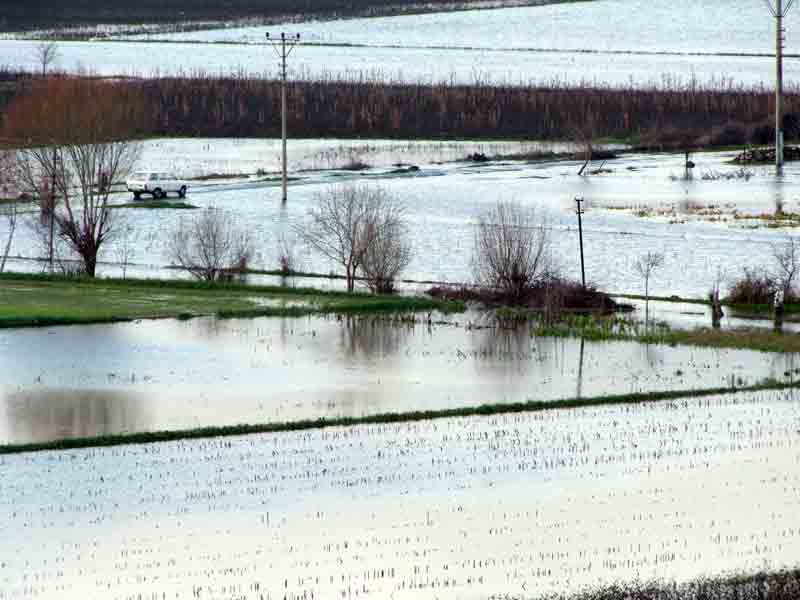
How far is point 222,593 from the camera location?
57.3ft

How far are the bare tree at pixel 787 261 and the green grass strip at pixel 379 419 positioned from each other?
30.9ft

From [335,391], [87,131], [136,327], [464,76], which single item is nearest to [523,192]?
[87,131]

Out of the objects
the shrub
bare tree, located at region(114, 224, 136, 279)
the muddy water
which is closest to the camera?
the muddy water

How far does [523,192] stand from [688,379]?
35.4m

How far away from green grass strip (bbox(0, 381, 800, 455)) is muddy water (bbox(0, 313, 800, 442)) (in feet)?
1.56

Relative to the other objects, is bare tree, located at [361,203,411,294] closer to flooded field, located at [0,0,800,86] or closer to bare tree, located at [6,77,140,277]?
bare tree, located at [6,77,140,277]

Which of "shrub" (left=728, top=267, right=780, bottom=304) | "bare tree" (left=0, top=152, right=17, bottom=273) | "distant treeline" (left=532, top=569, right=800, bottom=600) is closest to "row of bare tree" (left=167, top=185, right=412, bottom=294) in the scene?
"bare tree" (left=0, top=152, right=17, bottom=273)

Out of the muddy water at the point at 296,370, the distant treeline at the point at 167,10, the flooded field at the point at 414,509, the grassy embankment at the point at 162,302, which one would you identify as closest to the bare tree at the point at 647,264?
the grassy embankment at the point at 162,302

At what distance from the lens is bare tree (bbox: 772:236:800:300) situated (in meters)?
38.8

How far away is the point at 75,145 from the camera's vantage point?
162ft

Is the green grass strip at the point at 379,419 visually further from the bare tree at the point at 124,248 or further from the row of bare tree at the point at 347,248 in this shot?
the bare tree at the point at 124,248

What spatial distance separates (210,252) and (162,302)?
18.2 feet

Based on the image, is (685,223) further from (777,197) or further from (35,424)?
(35,424)

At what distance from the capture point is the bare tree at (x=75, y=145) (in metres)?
46.4
